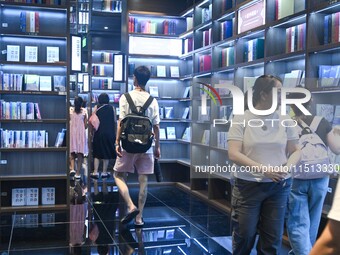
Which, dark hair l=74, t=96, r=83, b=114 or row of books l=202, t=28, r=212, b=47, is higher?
row of books l=202, t=28, r=212, b=47

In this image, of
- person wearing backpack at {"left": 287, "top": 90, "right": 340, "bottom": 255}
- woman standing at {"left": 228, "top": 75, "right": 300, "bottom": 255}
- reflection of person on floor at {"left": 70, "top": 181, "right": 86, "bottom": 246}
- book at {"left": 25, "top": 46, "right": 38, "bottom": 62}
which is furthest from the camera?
book at {"left": 25, "top": 46, "right": 38, "bottom": 62}

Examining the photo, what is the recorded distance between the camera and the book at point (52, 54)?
18.1 feet

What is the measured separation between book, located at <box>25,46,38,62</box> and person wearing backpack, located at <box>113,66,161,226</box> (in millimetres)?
1476

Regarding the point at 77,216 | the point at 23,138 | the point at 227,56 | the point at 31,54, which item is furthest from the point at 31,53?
the point at 227,56

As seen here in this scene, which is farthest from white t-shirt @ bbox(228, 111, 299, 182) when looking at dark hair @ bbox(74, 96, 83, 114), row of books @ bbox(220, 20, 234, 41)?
dark hair @ bbox(74, 96, 83, 114)

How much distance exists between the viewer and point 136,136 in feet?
14.9

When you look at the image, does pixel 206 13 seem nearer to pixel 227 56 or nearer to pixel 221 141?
pixel 227 56

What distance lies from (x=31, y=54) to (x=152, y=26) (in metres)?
2.80

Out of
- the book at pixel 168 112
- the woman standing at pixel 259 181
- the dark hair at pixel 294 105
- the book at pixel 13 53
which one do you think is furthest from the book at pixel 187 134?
the woman standing at pixel 259 181

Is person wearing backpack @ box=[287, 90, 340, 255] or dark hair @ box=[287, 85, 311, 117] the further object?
dark hair @ box=[287, 85, 311, 117]

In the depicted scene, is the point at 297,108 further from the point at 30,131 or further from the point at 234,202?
the point at 30,131

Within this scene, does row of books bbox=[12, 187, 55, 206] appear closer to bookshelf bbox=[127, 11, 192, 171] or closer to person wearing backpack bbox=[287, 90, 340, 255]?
bookshelf bbox=[127, 11, 192, 171]

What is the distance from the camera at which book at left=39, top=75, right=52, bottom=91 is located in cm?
551

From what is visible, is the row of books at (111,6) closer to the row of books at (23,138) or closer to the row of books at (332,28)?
the row of books at (23,138)
